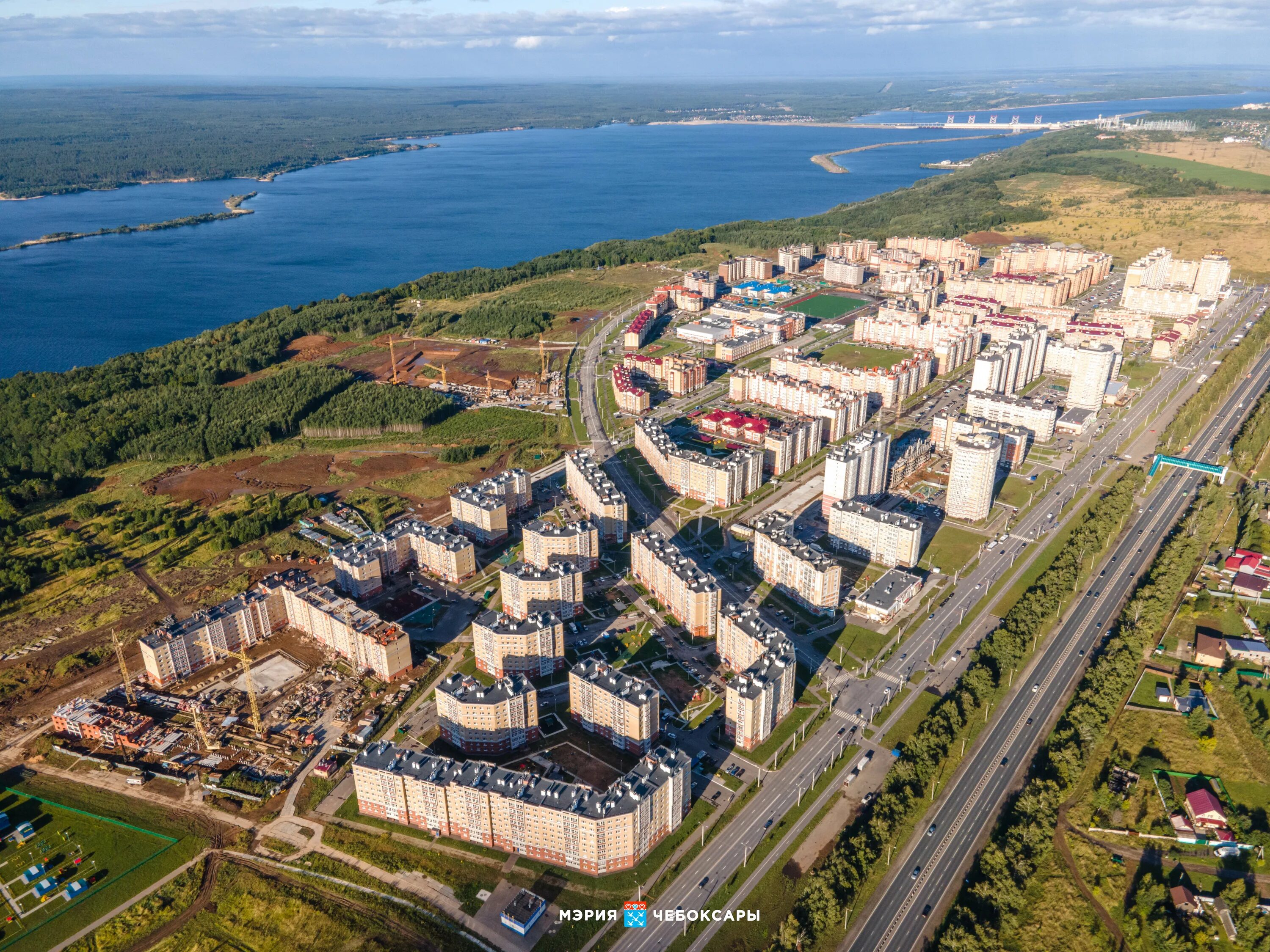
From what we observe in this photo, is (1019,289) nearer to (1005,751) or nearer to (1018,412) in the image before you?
(1018,412)

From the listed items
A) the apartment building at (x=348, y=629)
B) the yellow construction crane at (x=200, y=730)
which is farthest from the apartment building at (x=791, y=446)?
the yellow construction crane at (x=200, y=730)

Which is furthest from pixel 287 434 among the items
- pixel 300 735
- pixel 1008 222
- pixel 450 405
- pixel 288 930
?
pixel 1008 222

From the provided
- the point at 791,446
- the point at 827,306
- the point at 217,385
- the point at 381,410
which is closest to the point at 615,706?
the point at 791,446

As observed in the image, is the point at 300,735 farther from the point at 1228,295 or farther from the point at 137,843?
the point at 1228,295

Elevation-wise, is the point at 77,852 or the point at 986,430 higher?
the point at 986,430

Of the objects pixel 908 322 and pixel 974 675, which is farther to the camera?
pixel 908 322

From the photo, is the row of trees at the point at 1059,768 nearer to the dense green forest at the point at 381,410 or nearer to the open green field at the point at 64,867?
the open green field at the point at 64,867
